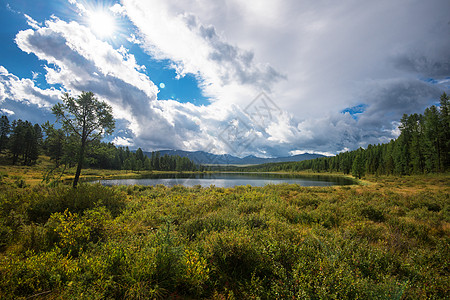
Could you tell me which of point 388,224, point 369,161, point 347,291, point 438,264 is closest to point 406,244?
point 438,264

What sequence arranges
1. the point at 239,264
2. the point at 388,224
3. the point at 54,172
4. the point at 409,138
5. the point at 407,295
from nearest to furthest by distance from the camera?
the point at 407,295 → the point at 239,264 → the point at 388,224 → the point at 54,172 → the point at 409,138

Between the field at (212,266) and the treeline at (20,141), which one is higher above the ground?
the treeline at (20,141)

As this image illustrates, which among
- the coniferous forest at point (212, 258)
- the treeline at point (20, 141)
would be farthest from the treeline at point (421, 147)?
the treeline at point (20, 141)

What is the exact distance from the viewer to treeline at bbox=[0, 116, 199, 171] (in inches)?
577

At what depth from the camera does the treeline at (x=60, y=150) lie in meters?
14.6

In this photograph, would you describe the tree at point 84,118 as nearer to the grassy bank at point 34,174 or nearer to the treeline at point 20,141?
the grassy bank at point 34,174

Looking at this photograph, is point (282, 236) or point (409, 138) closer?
point (282, 236)

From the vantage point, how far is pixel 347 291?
2744 millimetres

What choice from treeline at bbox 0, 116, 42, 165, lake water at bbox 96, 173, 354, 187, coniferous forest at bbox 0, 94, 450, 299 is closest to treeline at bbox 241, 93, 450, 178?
lake water at bbox 96, 173, 354, 187

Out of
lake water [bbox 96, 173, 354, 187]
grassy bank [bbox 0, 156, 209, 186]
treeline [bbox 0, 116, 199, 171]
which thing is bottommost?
lake water [bbox 96, 173, 354, 187]

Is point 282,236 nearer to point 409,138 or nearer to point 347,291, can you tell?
point 347,291

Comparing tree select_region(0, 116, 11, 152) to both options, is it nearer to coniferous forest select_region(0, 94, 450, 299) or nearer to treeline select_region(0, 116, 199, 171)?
treeline select_region(0, 116, 199, 171)

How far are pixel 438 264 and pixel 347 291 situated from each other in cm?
427

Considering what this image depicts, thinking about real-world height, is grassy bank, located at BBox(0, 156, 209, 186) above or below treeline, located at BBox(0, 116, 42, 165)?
below
